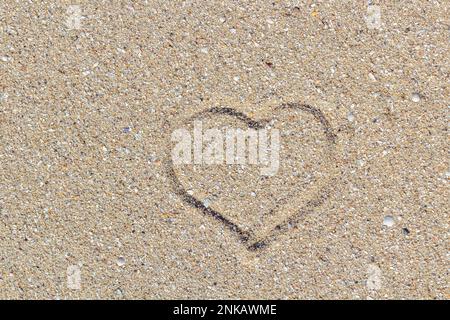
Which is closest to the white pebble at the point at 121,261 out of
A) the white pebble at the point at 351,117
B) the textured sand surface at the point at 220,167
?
the textured sand surface at the point at 220,167

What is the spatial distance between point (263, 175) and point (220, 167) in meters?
0.19

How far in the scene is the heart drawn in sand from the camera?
7.36ft

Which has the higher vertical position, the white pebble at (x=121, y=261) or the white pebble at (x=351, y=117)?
the white pebble at (x=351, y=117)

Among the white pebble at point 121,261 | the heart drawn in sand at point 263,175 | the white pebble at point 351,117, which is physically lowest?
the white pebble at point 121,261

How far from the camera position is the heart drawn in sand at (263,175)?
2.24 meters

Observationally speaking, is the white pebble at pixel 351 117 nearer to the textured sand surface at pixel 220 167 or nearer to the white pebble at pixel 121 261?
the textured sand surface at pixel 220 167

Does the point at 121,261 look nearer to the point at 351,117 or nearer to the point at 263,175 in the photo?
the point at 263,175

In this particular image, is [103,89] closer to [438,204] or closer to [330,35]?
[330,35]

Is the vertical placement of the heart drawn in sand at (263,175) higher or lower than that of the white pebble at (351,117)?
lower

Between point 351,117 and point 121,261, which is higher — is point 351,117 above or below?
above

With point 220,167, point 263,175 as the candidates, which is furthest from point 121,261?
point 263,175

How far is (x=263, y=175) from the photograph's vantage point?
2266 millimetres

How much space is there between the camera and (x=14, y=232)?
2307 millimetres

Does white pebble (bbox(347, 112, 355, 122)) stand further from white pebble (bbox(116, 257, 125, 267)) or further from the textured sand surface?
white pebble (bbox(116, 257, 125, 267))
